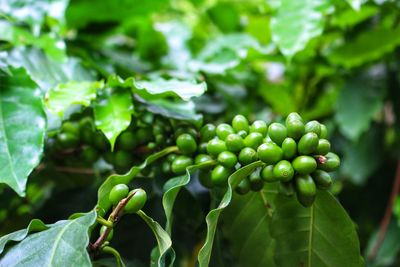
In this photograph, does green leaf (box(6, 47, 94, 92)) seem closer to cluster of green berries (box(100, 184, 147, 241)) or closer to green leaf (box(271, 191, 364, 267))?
cluster of green berries (box(100, 184, 147, 241))

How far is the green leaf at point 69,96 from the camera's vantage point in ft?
2.20

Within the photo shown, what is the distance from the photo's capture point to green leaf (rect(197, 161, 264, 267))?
52 cm

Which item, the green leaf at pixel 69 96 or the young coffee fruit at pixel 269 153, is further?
the green leaf at pixel 69 96

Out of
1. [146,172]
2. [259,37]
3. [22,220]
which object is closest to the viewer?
[146,172]

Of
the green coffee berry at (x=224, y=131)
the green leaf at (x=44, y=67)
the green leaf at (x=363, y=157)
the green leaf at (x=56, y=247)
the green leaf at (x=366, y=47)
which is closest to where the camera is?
the green leaf at (x=56, y=247)

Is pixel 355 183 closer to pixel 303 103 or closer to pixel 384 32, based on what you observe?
pixel 303 103

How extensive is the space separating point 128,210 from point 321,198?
0.25 m

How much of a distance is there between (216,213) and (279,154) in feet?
0.32

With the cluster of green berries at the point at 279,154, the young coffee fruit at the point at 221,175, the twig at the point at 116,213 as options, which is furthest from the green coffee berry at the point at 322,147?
the twig at the point at 116,213

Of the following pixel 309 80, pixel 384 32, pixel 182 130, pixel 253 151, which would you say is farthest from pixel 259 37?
pixel 253 151

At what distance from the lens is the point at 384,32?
105 centimetres

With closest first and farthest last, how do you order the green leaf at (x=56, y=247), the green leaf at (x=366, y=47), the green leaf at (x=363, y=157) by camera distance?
the green leaf at (x=56, y=247)
the green leaf at (x=366, y=47)
the green leaf at (x=363, y=157)

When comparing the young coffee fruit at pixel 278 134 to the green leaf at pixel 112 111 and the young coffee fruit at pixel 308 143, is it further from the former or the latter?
the green leaf at pixel 112 111

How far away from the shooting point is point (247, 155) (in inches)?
22.2
